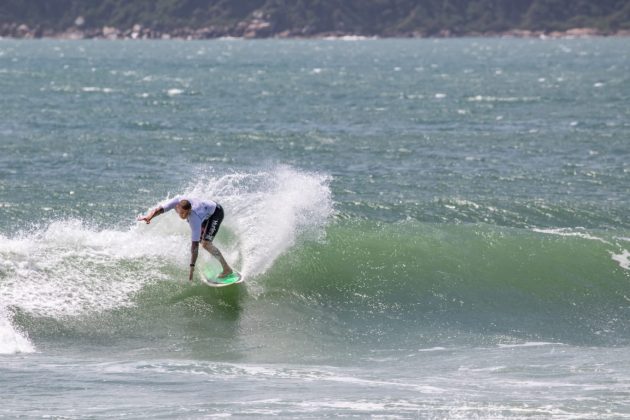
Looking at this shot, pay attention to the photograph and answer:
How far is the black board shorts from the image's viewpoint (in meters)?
17.2

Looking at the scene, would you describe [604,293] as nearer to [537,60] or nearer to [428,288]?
[428,288]

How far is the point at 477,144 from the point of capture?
37.5m

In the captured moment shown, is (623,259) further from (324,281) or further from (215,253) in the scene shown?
(215,253)

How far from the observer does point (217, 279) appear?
59.9 ft

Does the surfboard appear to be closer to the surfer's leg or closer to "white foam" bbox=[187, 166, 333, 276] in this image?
the surfer's leg

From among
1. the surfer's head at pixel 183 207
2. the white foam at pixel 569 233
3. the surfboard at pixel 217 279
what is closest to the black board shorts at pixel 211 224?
the surfer's head at pixel 183 207

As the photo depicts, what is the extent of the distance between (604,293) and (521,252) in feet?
6.59

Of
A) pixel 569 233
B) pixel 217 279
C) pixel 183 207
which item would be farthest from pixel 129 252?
pixel 569 233

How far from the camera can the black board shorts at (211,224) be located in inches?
677

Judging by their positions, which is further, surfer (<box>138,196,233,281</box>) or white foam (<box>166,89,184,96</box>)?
white foam (<box>166,89,184,96</box>)

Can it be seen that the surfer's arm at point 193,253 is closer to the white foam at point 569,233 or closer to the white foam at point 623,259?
the white foam at point 623,259

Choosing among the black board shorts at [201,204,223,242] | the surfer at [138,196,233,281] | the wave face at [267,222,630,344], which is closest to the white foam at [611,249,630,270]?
the wave face at [267,222,630,344]

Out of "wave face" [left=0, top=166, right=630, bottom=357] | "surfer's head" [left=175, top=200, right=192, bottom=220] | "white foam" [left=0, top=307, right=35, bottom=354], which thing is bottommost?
"white foam" [left=0, top=307, right=35, bottom=354]

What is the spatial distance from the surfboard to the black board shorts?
105cm
